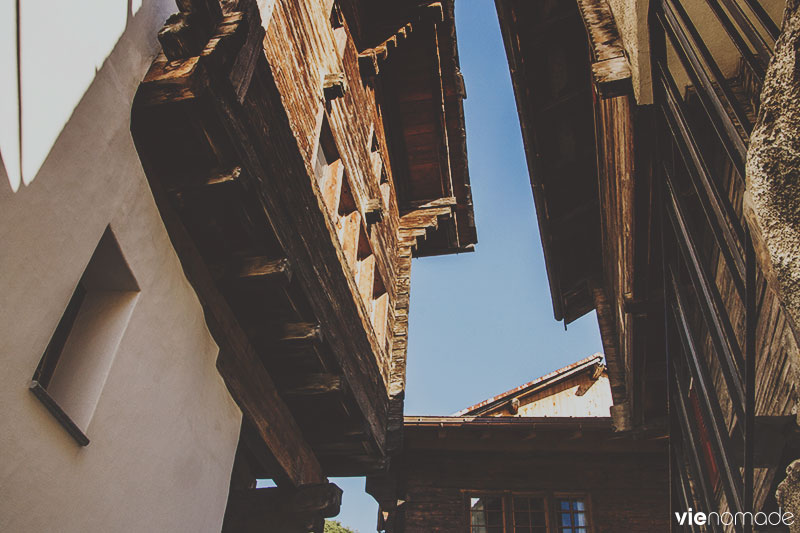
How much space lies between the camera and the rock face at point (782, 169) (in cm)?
145

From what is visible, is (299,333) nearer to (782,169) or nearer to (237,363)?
(237,363)

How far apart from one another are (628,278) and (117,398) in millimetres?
4523

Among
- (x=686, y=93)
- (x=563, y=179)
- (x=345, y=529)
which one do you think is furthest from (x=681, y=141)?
(x=345, y=529)

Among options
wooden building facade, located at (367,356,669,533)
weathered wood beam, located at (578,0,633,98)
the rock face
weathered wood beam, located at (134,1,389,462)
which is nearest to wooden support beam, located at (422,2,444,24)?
weathered wood beam, located at (578,0,633,98)

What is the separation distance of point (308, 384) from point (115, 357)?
2.37 metres

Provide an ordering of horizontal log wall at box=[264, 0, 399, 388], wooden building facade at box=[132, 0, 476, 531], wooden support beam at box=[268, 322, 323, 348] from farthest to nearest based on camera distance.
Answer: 1. horizontal log wall at box=[264, 0, 399, 388]
2. wooden support beam at box=[268, 322, 323, 348]
3. wooden building facade at box=[132, 0, 476, 531]

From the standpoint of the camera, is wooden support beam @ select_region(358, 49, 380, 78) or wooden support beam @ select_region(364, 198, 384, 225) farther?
wooden support beam @ select_region(358, 49, 380, 78)

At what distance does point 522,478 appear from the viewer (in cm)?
1109

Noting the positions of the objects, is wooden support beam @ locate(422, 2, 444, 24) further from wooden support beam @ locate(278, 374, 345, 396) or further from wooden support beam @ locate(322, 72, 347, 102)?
wooden support beam @ locate(278, 374, 345, 396)

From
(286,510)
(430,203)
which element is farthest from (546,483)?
(286,510)

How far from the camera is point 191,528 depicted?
15.1 ft

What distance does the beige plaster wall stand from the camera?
3.03 metres

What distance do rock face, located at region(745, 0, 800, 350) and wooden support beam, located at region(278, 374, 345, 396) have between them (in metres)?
4.67

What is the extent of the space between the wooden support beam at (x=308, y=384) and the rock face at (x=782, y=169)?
4.67 m
